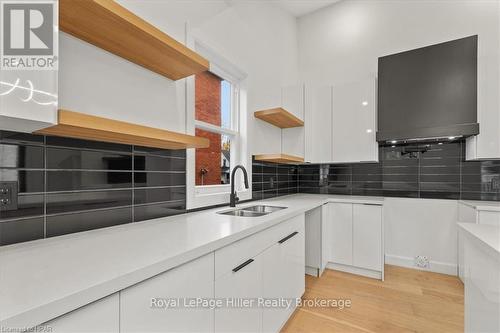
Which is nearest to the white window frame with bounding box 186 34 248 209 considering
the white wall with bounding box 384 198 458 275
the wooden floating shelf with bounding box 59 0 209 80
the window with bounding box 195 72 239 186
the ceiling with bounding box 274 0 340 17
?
the window with bounding box 195 72 239 186

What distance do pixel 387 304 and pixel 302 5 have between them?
3.79m

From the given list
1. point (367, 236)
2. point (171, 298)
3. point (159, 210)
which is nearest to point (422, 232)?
point (367, 236)

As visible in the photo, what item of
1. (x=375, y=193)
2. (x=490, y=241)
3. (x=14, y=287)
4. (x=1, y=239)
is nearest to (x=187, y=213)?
(x=1, y=239)

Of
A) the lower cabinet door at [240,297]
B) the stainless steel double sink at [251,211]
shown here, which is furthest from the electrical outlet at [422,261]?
the lower cabinet door at [240,297]

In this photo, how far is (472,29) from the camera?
2.64 meters

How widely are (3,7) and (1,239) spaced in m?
0.80

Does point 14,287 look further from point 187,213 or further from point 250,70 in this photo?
point 250,70

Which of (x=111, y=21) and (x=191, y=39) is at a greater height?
(x=191, y=39)

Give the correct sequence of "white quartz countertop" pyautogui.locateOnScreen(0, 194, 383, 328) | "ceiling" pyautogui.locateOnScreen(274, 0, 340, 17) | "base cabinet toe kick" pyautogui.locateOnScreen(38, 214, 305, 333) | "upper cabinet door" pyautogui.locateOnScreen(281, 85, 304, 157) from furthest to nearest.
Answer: "ceiling" pyautogui.locateOnScreen(274, 0, 340, 17)
"upper cabinet door" pyautogui.locateOnScreen(281, 85, 304, 157)
"base cabinet toe kick" pyautogui.locateOnScreen(38, 214, 305, 333)
"white quartz countertop" pyautogui.locateOnScreen(0, 194, 383, 328)

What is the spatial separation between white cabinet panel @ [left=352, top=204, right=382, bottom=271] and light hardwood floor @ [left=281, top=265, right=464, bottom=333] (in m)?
0.19

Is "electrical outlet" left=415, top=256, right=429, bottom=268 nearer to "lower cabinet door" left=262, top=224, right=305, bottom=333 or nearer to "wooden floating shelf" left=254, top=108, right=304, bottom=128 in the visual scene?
"lower cabinet door" left=262, top=224, right=305, bottom=333

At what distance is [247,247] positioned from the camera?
126 centimetres

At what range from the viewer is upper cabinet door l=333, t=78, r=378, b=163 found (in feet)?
8.98

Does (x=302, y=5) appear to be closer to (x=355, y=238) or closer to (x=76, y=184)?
(x=355, y=238)
